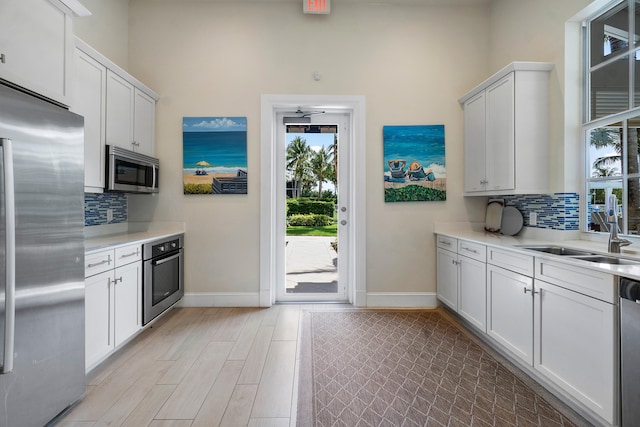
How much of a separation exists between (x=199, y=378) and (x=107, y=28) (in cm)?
340

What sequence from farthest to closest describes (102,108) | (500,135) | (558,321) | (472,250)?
1. (500,135)
2. (472,250)
3. (102,108)
4. (558,321)

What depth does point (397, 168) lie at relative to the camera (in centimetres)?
352

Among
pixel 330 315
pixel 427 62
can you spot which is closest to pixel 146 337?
pixel 330 315

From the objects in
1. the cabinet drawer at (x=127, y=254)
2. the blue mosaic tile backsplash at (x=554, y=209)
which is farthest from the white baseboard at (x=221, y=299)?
the blue mosaic tile backsplash at (x=554, y=209)

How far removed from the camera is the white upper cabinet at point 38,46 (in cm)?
152

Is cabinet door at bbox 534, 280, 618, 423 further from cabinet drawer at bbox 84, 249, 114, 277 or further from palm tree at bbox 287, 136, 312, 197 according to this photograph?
cabinet drawer at bbox 84, 249, 114, 277

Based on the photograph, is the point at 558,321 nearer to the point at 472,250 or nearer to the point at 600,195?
the point at 472,250

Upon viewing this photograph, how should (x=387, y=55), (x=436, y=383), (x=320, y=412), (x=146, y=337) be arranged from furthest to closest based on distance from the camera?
(x=387, y=55) < (x=146, y=337) < (x=436, y=383) < (x=320, y=412)

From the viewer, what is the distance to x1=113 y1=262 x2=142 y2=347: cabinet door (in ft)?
7.69

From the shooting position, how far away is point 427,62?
11.6 ft

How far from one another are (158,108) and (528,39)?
3838mm

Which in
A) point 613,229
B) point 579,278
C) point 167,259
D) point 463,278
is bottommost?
point 463,278

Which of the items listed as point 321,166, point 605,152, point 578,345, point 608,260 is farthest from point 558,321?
point 321,166

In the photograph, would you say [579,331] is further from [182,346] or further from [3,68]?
[3,68]
